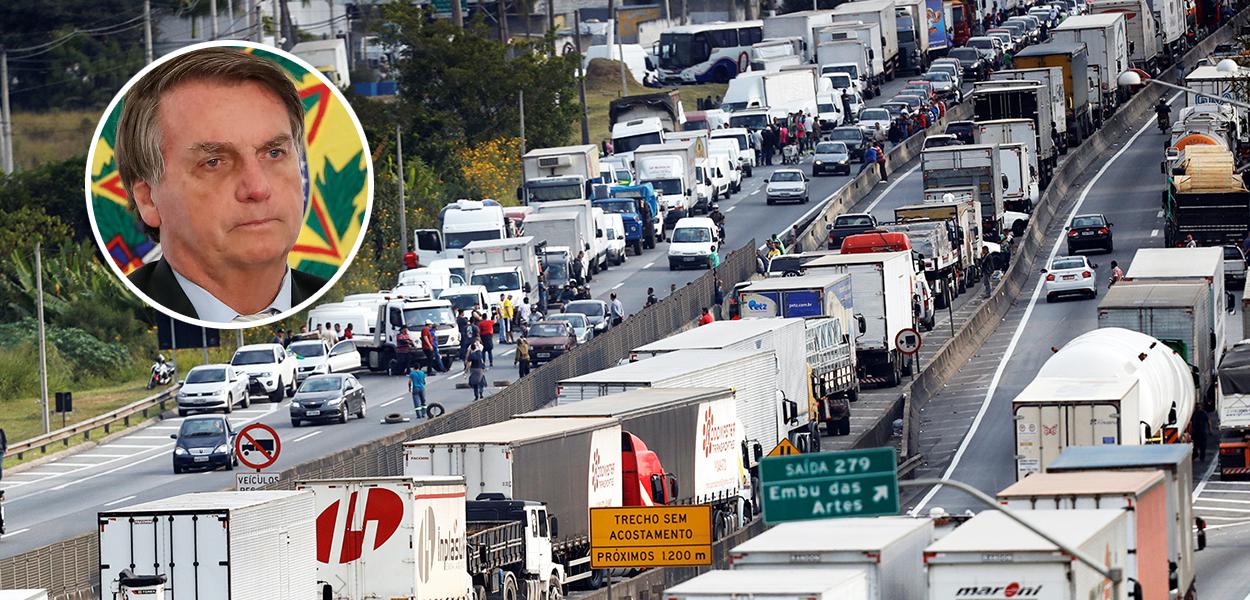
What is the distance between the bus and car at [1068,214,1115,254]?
56.1m

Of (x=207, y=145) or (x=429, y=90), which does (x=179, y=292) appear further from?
(x=429, y=90)

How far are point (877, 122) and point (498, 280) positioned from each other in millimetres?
36483

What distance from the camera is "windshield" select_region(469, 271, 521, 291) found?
216 feet

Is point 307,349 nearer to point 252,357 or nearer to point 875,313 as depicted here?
point 252,357

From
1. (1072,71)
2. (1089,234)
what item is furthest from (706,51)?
(1089,234)

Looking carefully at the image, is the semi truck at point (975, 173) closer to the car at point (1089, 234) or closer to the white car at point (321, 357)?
the car at point (1089, 234)

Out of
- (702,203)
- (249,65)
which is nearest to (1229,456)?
(249,65)

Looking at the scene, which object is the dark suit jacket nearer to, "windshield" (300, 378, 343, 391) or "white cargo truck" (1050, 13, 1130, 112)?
"windshield" (300, 378, 343, 391)

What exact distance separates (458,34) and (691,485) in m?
67.8

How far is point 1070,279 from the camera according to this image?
207 feet

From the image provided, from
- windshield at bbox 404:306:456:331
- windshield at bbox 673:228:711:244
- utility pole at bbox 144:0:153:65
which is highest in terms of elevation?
utility pole at bbox 144:0:153:65

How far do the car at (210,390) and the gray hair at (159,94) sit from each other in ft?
158

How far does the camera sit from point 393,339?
6056 centimetres

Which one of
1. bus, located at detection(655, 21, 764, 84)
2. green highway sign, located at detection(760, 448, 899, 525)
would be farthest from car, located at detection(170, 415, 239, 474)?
bus, located at detection(655, 21, 764, 84)
